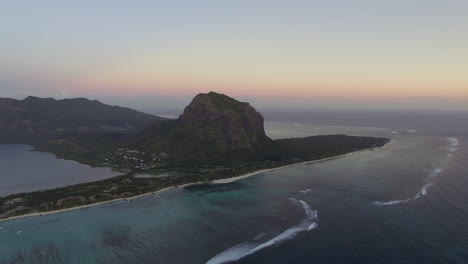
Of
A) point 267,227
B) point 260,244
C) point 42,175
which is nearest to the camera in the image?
point 260,244

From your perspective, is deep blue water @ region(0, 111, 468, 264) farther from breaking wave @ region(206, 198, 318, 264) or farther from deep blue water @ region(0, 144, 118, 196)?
deep blue water @ region(0, 144, 118, 196)

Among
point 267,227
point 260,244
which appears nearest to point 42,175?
point 267,227

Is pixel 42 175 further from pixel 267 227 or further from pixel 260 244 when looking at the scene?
pixel 260 244

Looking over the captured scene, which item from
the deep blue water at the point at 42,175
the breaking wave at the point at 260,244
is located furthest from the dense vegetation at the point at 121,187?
the breaking wave at the point at 260,244

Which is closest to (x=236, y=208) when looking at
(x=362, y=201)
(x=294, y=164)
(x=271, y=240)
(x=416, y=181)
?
Result: (x=271, y=240)

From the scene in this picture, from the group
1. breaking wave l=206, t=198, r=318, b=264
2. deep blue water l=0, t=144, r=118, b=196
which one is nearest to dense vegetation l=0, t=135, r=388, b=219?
deep blue water l=0, t=144, r=118, b=196

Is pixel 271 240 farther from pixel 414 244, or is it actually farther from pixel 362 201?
pixel 362 201
